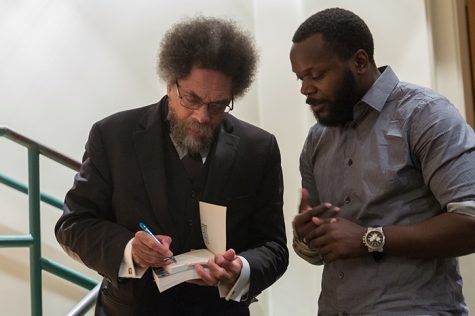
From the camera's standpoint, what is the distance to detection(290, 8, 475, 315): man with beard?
4.14 feet

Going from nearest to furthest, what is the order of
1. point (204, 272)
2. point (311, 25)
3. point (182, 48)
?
point (204, 272) < point (311, 25) < point (182, 48)

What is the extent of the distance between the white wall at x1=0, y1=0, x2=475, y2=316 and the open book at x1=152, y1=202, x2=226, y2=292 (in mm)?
1743

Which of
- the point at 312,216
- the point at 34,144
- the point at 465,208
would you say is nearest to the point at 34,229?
the point at 34,144

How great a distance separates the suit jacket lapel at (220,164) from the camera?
158 centimetres

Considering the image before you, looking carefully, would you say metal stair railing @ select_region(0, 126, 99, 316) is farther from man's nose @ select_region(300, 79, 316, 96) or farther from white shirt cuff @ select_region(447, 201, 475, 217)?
white shirt cuff @ select_region(447, 201, 475, 217)

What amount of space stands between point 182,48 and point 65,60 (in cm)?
188

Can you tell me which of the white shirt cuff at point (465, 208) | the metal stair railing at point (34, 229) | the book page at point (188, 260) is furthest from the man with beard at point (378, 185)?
the metal stair railing at point (34, 229)

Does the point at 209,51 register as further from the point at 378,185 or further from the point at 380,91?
the point at 378,185

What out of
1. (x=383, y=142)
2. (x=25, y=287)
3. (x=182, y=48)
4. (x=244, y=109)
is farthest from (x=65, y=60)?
(x=383, y=142)

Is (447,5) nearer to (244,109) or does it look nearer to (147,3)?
(244,109)

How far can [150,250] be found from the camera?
4.42 ft

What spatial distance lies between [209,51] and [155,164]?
37 cm

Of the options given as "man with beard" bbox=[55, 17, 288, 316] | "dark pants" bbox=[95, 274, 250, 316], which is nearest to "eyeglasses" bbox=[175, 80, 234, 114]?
"man with beard" bbox=[55, 17, 288, 316]

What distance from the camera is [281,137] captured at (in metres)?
3.23
